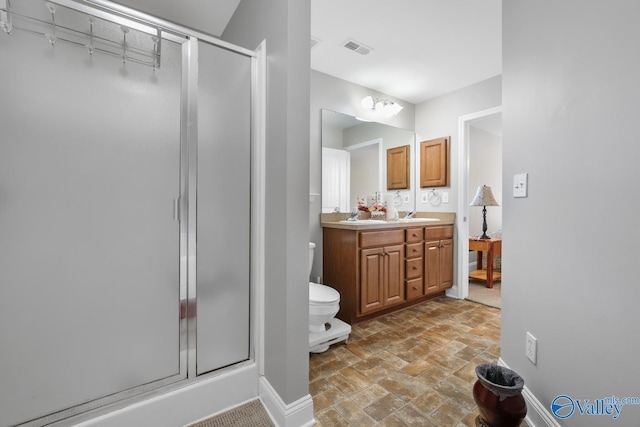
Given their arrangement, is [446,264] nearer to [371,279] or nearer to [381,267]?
[381,267]

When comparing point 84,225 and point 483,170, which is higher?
point 483,170

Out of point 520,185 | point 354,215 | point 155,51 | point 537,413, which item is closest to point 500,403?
point 537,413

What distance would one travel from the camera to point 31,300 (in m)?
1.09

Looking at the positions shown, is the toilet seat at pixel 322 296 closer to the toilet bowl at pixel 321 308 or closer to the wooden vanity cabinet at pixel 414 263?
the toilet bowl at pixel 321 308

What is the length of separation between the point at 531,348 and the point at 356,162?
7.27ft

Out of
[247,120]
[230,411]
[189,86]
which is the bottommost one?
[230,411]

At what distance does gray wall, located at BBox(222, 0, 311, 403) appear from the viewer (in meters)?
1.32

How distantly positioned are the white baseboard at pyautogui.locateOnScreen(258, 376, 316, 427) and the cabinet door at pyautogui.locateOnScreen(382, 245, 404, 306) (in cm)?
143

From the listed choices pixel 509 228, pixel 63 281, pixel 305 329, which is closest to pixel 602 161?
pixel 509 228

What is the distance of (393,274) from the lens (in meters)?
2.66

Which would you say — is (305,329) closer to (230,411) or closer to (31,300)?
(230,411)

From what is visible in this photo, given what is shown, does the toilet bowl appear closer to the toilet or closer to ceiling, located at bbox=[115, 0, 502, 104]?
the toilet

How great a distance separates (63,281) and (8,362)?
1.10ft

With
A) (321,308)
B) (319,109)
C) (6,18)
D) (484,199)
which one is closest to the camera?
(6,18)
